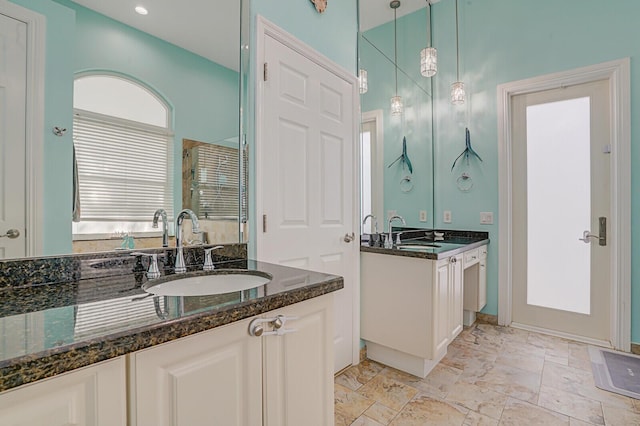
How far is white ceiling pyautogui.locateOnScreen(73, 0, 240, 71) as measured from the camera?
1.19m

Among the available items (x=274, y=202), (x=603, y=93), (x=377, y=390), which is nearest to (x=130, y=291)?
(x=274, y=202)

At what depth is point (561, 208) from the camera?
2.76 m

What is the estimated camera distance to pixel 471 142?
3148 millimetres

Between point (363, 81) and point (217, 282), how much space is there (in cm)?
188

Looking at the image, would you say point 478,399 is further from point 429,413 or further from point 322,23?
point 322,23

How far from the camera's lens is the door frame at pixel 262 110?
161cm

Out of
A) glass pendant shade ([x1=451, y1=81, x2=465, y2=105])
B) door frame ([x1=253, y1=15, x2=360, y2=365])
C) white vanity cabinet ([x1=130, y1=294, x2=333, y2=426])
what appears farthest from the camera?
glass pendant shade ([x1=451, y1=81, x2=465, y2=105])

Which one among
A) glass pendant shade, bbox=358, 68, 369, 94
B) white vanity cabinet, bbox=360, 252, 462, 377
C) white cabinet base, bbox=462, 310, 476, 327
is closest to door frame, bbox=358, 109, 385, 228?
glass pendant shade, bbox=358, 68, 369, 94

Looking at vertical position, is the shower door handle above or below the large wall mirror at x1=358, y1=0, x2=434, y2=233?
below

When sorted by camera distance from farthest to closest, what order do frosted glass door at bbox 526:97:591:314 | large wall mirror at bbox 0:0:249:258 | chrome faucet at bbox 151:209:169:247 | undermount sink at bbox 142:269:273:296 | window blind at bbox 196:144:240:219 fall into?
1. frosted glass door at bbox 526:97:591:314
2. window blind at bbox 196:144:240:219
3. chrome faucet at bbox 151:209:169:247
4. undermount sink at bbox 142:269:273:296
5. large wall mirror at bbox 0:0:249:258

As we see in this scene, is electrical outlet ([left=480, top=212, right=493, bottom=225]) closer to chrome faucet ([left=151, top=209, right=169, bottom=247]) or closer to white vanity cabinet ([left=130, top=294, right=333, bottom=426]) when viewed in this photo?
white vanity cabinet ([left=130, top=294, right=333, bottom=426])

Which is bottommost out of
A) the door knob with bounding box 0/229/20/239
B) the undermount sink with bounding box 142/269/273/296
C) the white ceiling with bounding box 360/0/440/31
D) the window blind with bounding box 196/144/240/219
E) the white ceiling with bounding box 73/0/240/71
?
the undermount sink with bounding box 142/269/273/296

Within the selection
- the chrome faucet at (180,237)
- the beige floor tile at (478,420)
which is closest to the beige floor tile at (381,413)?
the beige floor tile at (478,420)

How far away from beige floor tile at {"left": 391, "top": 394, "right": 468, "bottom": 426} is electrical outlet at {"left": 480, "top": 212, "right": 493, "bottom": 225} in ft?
5.96
